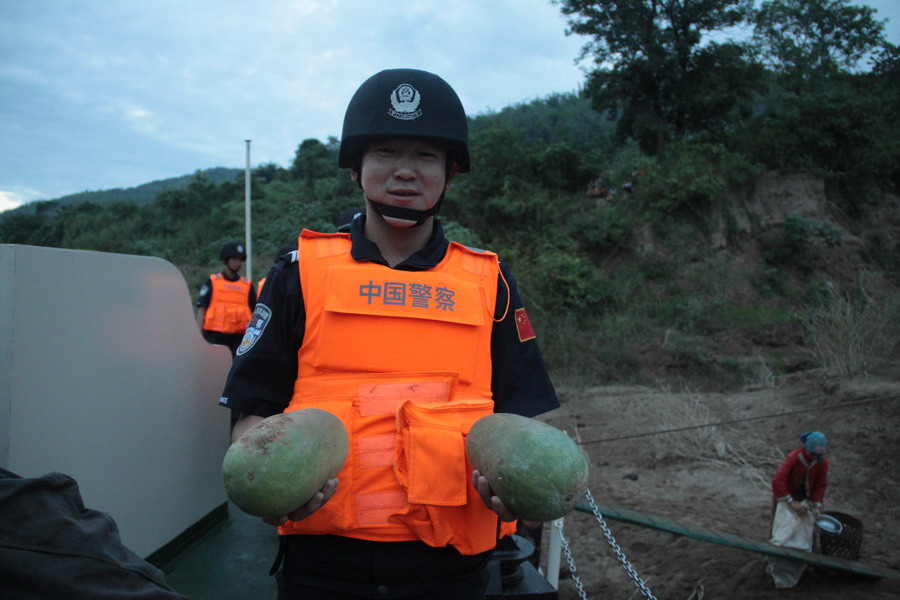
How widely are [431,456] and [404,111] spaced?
0.94 m

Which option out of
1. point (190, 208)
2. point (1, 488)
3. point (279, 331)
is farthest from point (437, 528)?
point (190, 208)

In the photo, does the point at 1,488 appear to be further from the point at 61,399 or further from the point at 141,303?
the point at 141,303

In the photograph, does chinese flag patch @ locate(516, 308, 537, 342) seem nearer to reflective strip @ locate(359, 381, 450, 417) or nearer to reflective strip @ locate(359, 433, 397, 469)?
reflective strip @ locate(359, 381, 450, 417)

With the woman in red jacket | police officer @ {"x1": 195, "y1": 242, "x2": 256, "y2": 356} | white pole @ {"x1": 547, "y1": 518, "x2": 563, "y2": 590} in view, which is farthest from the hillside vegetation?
white pole @ {"x1": 547, "y1": 518, "x2": 563, "y2": 590}

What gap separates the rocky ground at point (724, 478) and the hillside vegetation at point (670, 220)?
3993 millimetres

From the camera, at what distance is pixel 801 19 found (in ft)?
96.3

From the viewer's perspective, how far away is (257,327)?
1.65 meters

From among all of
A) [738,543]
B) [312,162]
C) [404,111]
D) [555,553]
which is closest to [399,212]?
[404,111]

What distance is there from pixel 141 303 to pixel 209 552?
1.32 meters

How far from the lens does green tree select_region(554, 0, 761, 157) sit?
2225 cm

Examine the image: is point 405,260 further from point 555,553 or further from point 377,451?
point 555,553

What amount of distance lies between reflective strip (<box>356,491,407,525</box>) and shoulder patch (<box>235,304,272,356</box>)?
1.63 ft

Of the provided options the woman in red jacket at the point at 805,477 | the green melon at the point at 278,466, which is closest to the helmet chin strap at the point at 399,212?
the green melon at the point at 278,466

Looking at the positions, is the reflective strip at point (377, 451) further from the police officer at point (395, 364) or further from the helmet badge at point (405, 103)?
the helmet badge at point (405, 103)
